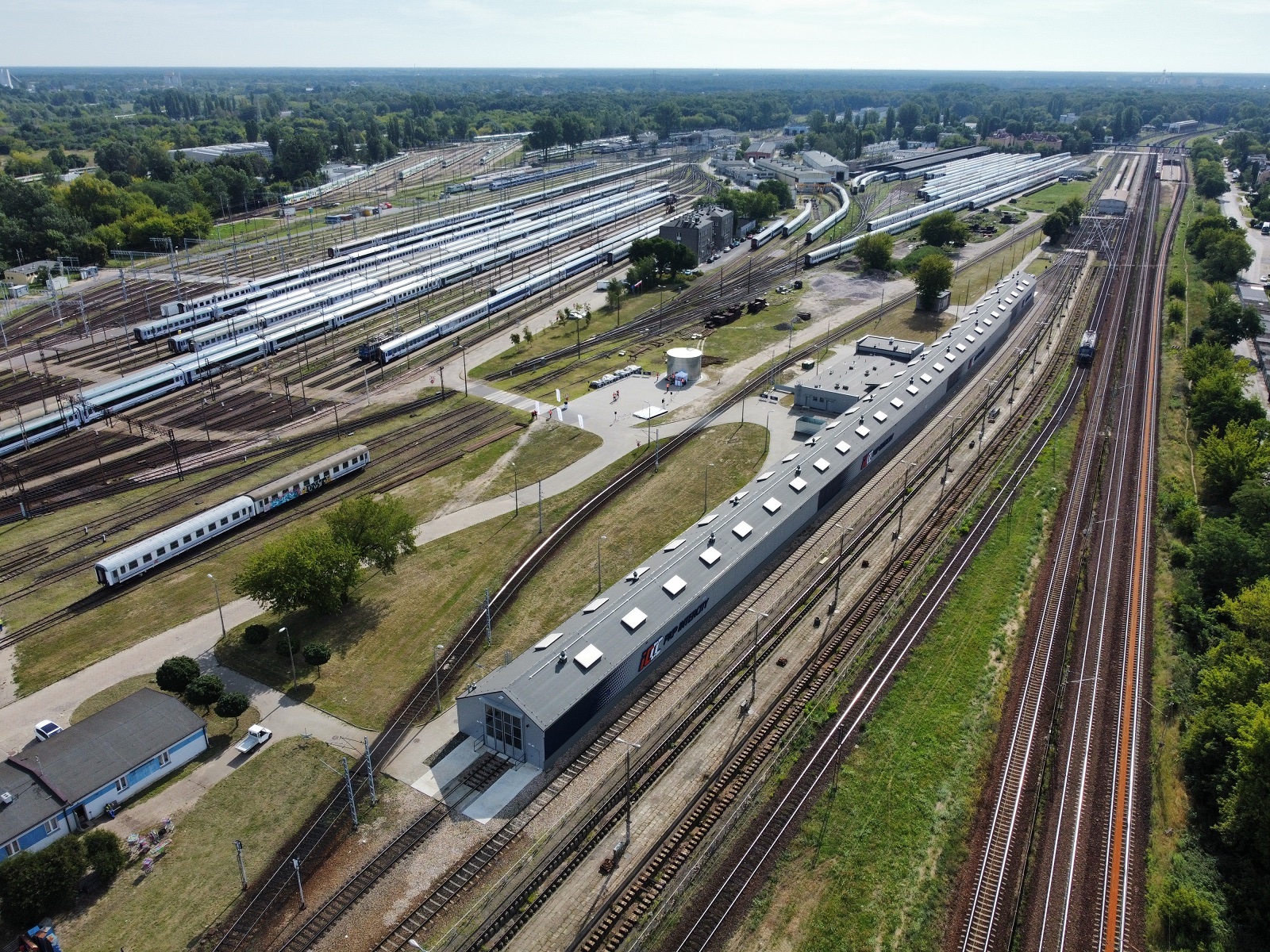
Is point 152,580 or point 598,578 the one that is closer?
point 598,578

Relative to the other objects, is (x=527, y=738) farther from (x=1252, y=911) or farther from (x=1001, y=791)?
(x=1252, y=911)

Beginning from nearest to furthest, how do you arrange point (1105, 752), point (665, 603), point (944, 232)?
1. point (1105, 752)
2. point (665, 603)
3. point (944, 232)

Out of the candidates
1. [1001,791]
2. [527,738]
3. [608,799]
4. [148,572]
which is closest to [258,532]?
[148,572]

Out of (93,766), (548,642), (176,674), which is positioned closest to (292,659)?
(176,674)

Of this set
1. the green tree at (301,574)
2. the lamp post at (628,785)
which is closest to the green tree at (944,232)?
the green tree at (301,574)

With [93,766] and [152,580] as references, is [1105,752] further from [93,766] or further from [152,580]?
[152,580]

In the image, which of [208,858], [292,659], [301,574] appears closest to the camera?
[208,858]
